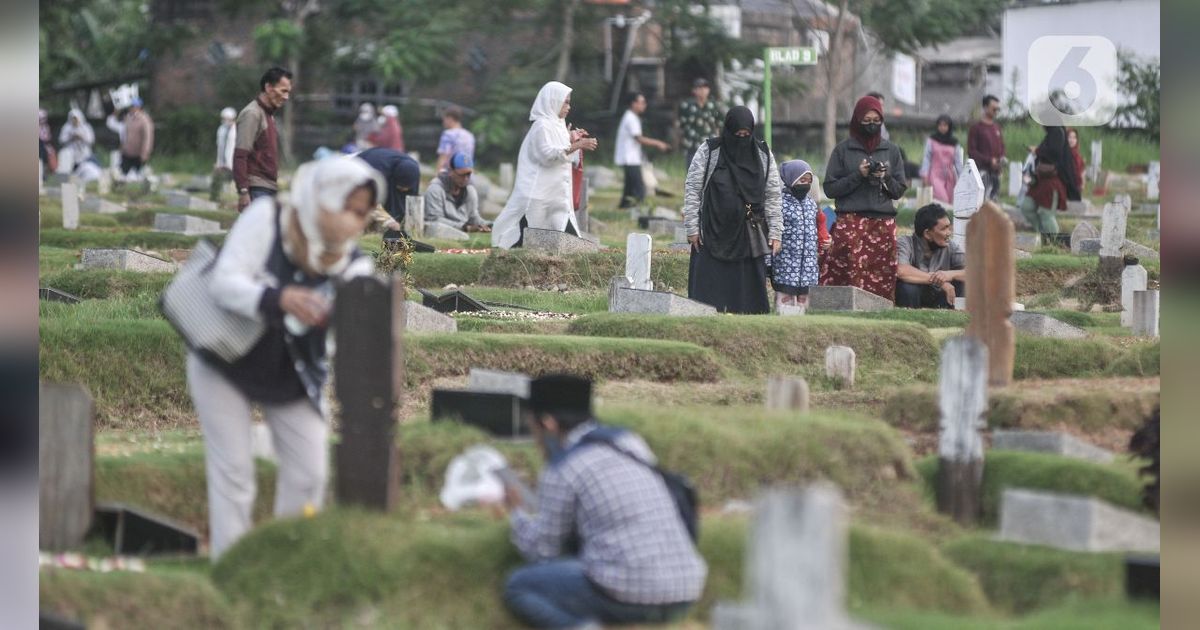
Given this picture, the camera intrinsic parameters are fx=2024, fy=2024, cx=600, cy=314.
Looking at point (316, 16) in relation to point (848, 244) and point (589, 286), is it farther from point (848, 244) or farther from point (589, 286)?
point (848, 244)

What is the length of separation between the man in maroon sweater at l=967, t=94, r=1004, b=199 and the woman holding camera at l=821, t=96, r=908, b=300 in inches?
406

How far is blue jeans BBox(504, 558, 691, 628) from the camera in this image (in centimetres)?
820

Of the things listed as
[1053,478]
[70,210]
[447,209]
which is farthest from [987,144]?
[1053,478]

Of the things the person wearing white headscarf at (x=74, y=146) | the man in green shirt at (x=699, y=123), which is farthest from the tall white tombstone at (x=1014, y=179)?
the person wearing white headscarf at (x=74, y=146)

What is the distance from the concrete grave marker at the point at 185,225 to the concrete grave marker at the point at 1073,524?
1819 centimetres

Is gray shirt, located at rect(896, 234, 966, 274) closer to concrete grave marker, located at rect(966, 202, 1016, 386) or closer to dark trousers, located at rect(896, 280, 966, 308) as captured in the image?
dark trousers, located at rect(896, 280, 966, 308)

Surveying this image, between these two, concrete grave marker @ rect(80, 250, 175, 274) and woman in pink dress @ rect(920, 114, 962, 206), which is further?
woman in pink dress @ rect(920, 114, 962, 206)

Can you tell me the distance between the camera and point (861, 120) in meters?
17.6

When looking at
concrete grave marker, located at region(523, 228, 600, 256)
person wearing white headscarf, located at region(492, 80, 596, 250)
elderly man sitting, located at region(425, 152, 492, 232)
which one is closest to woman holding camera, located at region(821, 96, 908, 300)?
person wearing white headscarf, located at region(492, 80, 596, 250)

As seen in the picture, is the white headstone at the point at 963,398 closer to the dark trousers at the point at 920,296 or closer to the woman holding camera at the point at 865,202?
the woman holding camera at the point at 865,202

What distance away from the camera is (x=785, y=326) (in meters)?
15.8

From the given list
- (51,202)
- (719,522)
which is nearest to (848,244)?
(719,522)

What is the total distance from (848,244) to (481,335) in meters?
4.29

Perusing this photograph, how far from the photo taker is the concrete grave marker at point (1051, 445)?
37.4 ft
